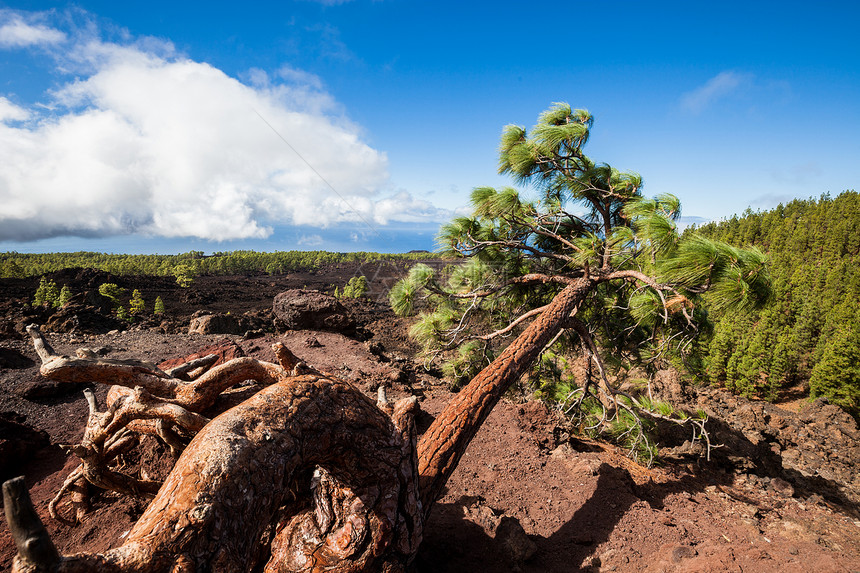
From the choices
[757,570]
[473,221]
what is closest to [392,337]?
[473,221]

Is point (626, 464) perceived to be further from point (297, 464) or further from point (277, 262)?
point (277, 262)

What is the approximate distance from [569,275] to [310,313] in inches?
343

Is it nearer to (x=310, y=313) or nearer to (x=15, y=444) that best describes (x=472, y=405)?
(x=15, y=444)

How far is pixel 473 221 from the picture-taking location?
230 inches

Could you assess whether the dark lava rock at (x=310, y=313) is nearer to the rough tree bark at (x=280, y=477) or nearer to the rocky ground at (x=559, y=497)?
the rocky ground at (x=559, y=497)

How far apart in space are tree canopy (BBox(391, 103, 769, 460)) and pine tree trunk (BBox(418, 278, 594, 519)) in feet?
0.24

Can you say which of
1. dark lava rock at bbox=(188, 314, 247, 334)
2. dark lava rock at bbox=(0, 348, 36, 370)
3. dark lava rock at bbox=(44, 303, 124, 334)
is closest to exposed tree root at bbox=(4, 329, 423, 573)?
dark lava rock at bbox=(0, 348, 36, 370)

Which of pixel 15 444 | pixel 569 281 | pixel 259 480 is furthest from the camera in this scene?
pixel 569 281

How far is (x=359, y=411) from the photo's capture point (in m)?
2.34

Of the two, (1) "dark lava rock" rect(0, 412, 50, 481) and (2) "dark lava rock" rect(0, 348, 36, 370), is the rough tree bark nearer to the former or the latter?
(1) "dark lava rock" rect(0, 412, 50, 481)

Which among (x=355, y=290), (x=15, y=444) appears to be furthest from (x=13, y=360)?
(x=355, y=290)

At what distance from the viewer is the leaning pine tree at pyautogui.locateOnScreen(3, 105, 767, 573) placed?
156 centimetres

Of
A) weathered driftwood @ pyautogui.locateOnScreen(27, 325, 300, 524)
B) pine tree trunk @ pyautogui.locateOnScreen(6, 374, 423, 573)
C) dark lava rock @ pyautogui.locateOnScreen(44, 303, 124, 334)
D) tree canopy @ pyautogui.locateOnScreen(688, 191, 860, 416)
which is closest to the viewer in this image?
pine tree trunk @ pyautogui.locateOnScreen(6, 374, 423, 573)

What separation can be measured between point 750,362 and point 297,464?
22.7 m
